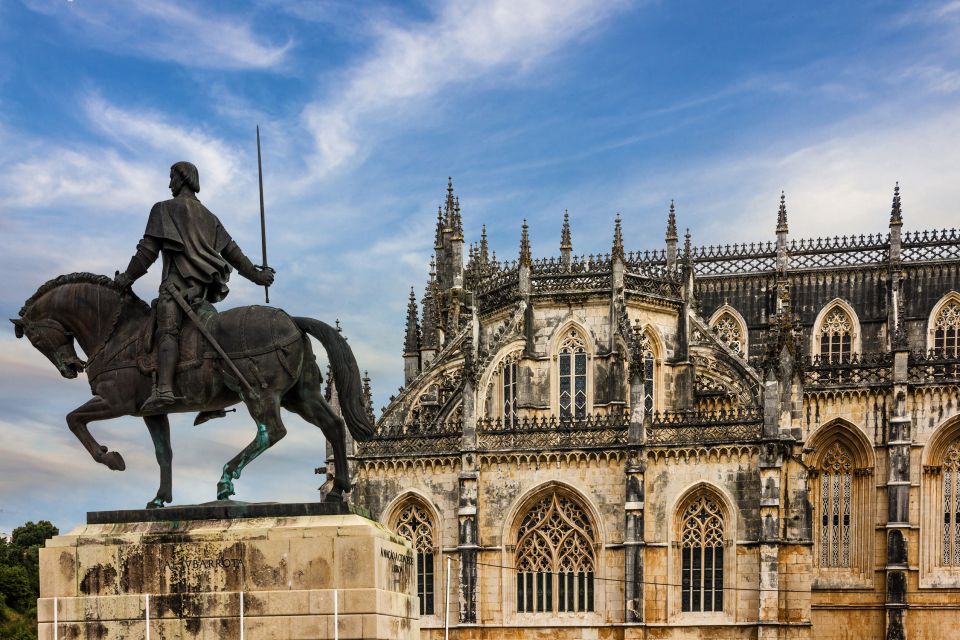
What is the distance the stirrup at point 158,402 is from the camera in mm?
14547

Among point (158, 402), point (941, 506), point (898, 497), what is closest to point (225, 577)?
point (158, 402)

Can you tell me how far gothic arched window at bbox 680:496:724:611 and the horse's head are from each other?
111ft

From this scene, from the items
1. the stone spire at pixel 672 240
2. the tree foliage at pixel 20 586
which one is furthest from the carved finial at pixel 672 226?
the tree foliage at pixel 20 586

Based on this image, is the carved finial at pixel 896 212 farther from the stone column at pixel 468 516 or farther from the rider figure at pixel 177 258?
the rider figure at pixel 177 258

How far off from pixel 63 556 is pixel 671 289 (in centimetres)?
4249

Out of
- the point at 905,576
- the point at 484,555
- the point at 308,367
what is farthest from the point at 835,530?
the point at 308,367

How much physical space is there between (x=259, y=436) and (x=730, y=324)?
169 ft

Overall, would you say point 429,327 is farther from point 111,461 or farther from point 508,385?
point 111,461

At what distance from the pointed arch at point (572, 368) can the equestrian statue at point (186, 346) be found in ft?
119

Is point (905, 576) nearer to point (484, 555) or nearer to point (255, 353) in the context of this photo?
point (484, 555)

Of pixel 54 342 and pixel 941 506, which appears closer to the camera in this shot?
pixel 54 342

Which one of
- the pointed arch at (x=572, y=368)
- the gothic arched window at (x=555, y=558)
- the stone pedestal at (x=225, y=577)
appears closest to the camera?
the stone pedestal at (x=225, y=577)

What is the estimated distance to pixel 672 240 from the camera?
6066 cm

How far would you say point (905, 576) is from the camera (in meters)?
55.2
